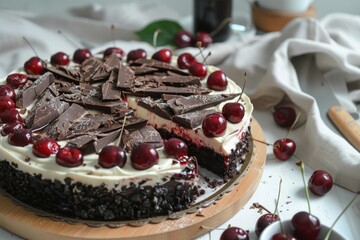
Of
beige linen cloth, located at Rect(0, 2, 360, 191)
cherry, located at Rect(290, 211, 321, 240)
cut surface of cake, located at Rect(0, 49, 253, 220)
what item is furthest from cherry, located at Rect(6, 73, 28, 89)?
cherry, located at Rect(290, 211, 321, 240)

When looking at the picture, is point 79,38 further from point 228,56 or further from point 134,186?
point 134,186

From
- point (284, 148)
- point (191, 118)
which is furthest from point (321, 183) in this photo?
point (191, 118)

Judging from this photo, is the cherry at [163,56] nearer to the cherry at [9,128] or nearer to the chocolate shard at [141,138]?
the chocolate shard at [141,138]

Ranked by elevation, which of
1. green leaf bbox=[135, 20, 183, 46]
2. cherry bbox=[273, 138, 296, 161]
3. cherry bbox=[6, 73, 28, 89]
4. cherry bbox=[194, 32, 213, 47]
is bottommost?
cherry bbox=[273, 138, 296, 161]

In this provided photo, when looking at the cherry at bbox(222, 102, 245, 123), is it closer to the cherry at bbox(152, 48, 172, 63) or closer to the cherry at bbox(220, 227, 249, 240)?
the cherry at bbox(220, 227, 249, 240)

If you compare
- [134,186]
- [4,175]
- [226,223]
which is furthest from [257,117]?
[4,175]

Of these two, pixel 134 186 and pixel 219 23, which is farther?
pixel 219 23
